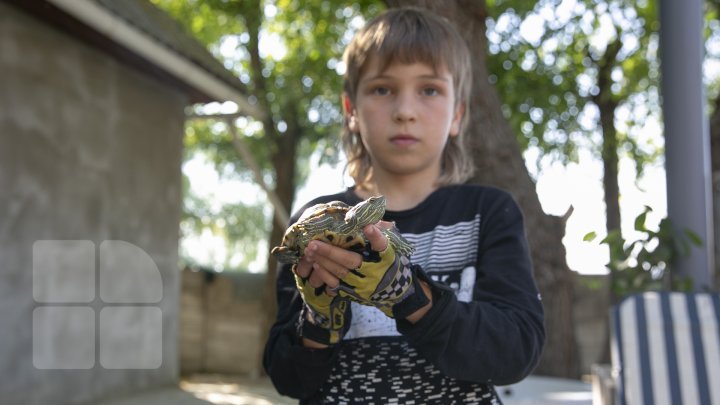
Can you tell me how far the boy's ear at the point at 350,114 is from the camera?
2215 millimetres

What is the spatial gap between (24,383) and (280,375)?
490 cm

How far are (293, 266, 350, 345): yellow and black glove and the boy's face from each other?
17.4 inches

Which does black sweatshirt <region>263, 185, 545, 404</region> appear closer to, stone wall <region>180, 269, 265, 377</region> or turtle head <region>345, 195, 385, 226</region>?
turtle head <region>345, 195, 385, 226</region>

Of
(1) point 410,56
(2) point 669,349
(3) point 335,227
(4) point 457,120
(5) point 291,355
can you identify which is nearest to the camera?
(3) point 335,227

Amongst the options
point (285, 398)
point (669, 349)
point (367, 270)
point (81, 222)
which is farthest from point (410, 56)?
point (81, 222)

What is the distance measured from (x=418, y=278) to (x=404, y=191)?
498 mm

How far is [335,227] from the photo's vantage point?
1.44 meters

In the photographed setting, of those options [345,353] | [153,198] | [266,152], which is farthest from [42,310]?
[266,152]

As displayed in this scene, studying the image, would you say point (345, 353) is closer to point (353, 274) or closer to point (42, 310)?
point (353, 274)

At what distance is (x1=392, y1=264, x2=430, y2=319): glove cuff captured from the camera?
1619 mm

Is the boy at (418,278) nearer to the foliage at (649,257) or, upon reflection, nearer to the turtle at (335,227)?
the turtle at (335,227)

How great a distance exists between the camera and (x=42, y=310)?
6.45 metres

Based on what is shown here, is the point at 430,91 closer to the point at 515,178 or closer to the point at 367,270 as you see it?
the point at 367,270

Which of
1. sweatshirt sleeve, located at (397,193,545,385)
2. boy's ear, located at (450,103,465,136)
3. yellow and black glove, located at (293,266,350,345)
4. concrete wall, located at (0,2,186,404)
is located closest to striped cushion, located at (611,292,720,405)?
boy's ear, located at (450,103,465,136)
